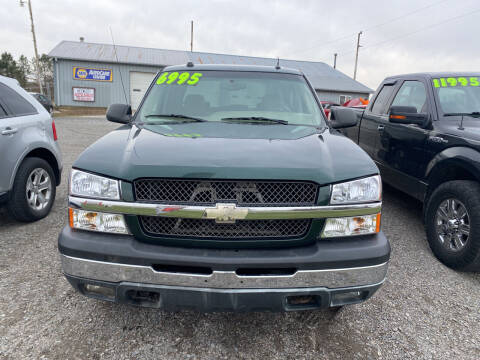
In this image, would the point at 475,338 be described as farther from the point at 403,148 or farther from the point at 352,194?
the point at 403,148

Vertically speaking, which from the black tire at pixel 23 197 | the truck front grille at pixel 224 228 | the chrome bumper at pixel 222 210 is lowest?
the black tire at pixel 23 197

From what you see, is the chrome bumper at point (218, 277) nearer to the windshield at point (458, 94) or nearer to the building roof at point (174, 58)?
the windshield at point (458, 94)

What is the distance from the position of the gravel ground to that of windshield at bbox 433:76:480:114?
201cm

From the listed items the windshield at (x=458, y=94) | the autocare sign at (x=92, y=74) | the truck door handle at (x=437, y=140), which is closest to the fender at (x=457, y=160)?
the truck door handle at (x=437, y=140)

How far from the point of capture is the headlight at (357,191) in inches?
77.9

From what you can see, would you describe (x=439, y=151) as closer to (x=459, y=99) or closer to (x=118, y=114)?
(x=459, y=99)

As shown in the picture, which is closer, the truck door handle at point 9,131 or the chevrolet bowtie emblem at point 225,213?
the chevrolet bowtie emblem at point 225,213

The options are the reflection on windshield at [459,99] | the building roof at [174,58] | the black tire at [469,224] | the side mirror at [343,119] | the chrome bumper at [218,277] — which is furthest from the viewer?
the building roof at [174,58]

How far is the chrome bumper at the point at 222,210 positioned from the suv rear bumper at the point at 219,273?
17cm

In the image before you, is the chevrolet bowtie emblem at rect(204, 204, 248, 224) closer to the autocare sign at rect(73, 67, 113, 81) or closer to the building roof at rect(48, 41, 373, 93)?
the building roof at rect(48, 41, 373, 93)

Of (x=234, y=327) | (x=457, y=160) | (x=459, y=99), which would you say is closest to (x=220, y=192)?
(x=234, y=327)

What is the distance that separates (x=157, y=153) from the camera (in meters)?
2.08

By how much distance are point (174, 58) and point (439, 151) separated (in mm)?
28933

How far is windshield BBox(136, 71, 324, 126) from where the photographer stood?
3004 millimetres
